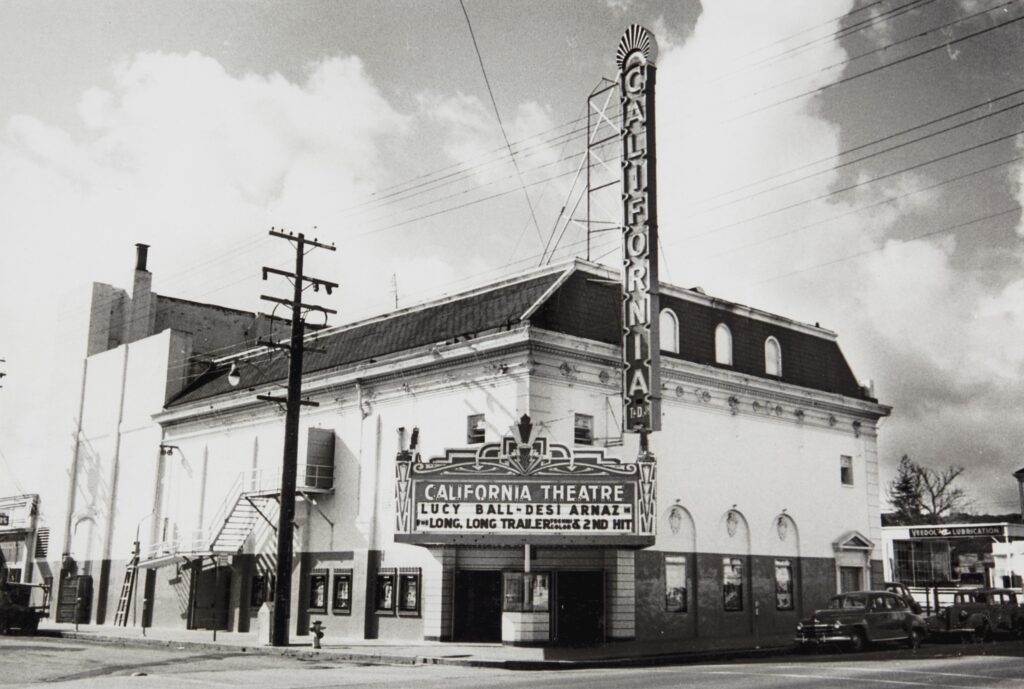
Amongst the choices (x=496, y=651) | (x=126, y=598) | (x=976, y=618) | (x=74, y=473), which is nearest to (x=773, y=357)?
(x=976, y=618)

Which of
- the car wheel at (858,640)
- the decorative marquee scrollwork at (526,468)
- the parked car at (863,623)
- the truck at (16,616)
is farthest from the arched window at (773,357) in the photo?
the truck at (16,616)

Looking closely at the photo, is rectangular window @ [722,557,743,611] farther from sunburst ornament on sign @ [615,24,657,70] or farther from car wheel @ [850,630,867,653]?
sunburst ornament on sign @ [615,24,657,70]

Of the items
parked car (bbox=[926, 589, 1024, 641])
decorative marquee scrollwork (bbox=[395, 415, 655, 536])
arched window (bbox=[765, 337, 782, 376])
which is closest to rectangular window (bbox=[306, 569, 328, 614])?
decorative marquee scrollwork (bbox=[395, 415, 655, 536])

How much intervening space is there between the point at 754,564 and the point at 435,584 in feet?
37.4

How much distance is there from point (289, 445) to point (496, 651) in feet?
28.5

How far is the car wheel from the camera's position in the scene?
26.9m

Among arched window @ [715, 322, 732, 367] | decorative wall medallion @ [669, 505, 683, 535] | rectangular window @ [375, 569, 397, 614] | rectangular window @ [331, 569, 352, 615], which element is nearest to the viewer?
rectangular window @ [375, 569, 397, 614]

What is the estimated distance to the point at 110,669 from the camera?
21.4 metres

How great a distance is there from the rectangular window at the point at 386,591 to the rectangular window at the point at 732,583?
423 inches

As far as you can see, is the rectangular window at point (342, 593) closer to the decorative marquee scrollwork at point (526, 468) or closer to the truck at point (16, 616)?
the decorative marquee scrollwork at point (526, 468)

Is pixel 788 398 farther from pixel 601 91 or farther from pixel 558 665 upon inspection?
pixel 558 665

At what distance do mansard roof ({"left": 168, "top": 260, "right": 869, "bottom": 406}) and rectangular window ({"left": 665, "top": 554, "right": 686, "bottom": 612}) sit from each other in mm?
6444

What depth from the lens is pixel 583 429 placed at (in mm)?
30453

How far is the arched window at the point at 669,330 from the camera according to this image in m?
33.1
